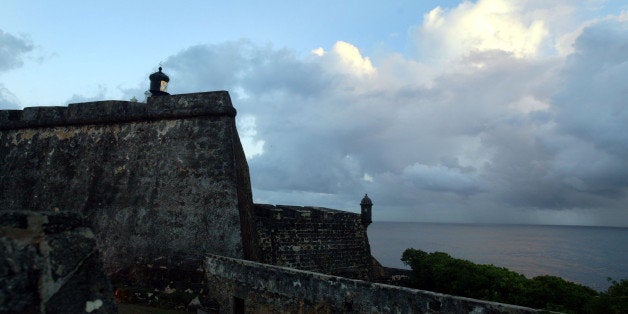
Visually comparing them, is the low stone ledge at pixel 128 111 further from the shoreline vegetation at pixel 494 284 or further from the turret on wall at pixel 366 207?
the shoreline vegetation at pixel 494 284

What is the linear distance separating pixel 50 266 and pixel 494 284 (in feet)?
75.7

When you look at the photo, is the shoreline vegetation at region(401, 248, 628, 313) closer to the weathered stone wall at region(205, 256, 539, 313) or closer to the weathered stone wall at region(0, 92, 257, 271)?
the weathered stone wall at region(205, 256, 539, 313)

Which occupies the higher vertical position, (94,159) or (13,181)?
(94,159)

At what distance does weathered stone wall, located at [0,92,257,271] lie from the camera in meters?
10.1

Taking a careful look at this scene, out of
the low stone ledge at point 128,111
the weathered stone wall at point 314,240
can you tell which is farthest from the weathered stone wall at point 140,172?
the weathered stone wall at point 314,240

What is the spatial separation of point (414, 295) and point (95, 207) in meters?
8.98

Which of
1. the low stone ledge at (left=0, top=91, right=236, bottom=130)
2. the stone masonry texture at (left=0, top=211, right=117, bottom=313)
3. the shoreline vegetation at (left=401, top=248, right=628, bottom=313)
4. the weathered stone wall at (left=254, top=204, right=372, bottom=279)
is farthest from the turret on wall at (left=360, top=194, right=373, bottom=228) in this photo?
the stone masonry texture at (left=0, top=211, right=117, bottom=313)

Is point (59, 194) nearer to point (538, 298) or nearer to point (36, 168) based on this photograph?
point (36, 168)

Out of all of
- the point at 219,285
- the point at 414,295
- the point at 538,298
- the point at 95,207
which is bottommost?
the point at 538,298

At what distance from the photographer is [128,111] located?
11586 mm

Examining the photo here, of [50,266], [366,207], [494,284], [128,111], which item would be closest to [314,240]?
[366,207]

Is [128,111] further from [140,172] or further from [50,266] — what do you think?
[50,266]

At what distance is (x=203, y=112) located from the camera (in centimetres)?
1116

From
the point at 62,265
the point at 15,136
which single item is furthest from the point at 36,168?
the point at 62,265
